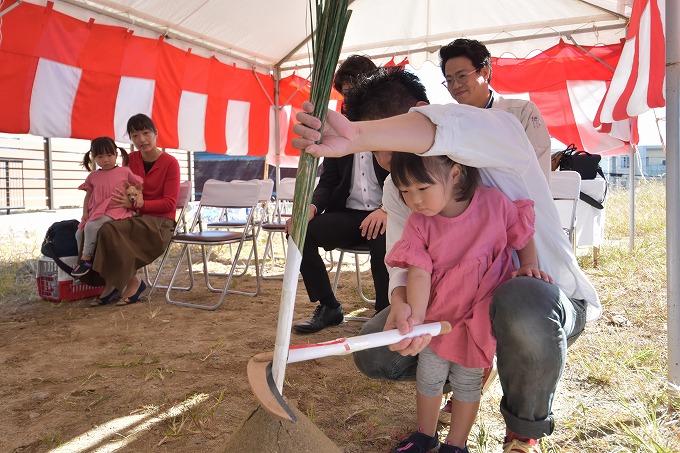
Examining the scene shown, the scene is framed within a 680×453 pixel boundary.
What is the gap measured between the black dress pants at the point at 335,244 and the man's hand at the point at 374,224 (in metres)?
0.07

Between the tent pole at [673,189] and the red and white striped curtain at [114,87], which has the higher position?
the red and white striped curtain at [114,87]

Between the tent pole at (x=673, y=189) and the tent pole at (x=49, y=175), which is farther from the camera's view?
the tent pole at (x=49, y=175)

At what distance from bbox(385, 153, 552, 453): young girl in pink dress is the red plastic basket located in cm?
316

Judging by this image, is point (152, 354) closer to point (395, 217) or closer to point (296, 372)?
point (296, 372)

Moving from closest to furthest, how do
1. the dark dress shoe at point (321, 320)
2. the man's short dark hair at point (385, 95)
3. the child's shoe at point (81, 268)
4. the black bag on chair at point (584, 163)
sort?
the man's short dark hair at point (385, 95) → the dark dress shoe at point (321, 320) → the child's shoe at point (81, 268) → the black bag on chair at point (584, 163)

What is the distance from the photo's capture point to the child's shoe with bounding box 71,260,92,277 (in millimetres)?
3498

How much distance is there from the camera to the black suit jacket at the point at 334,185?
9.57 ft

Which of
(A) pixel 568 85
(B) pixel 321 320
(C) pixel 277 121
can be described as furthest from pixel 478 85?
(C) pixel 277 121

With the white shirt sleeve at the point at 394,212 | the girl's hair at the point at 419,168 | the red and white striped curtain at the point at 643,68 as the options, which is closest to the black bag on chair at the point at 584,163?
the red and white striped curtain at the point at 643,68

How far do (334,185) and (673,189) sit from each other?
69.6 inches

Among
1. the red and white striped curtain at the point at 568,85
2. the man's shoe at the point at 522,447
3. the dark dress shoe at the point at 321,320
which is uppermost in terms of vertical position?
the red and white striped curtain at the point at 568,85

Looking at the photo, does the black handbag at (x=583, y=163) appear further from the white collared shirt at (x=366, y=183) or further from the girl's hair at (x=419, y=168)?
the girl's hair at (x=419, y=168)

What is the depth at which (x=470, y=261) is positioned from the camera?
1.28 metres

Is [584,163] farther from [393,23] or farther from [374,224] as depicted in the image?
[374,224]
